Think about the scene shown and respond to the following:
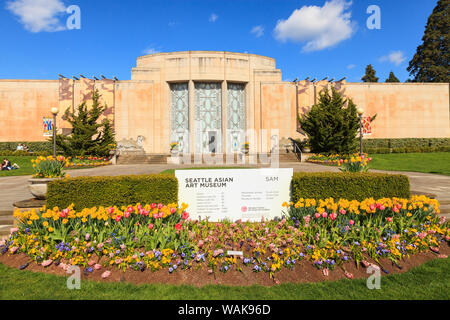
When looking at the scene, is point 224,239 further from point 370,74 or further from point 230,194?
point 370,74

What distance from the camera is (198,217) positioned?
5480mm

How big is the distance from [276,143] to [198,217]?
Result: 21.4 metres

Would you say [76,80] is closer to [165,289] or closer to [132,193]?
[132,193]

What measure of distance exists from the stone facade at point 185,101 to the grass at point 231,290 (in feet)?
73.2

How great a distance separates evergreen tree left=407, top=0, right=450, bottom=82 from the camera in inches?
1567

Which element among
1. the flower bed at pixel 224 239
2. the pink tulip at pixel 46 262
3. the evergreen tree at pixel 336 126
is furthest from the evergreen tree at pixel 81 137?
the evergreen tree at pixel 336 126

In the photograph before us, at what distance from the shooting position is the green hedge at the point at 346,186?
5.53 meters

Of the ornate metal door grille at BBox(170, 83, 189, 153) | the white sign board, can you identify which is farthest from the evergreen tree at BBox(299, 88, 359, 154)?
the white sign board

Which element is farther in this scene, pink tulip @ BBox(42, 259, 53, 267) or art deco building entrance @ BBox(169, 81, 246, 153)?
art deco building entrance @ BBox(169, 81, 246, 153)

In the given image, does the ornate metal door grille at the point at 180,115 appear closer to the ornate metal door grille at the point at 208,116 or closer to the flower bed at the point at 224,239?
the ornate metal door grille at the point at 208,116

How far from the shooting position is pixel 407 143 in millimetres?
28047

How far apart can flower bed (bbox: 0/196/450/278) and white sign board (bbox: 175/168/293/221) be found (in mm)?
513

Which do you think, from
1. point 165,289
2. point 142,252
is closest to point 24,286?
point 142,252

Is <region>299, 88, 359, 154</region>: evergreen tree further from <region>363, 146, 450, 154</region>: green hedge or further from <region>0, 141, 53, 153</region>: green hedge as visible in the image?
<region>0, 141, 53, 153</region>: green hedge
